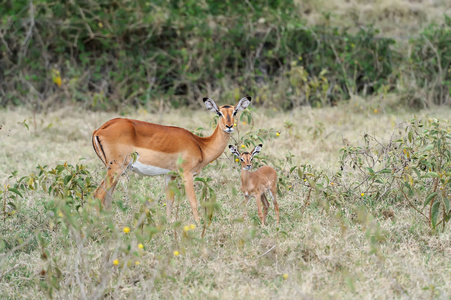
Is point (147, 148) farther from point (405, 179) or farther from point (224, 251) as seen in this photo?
point (405, 179)

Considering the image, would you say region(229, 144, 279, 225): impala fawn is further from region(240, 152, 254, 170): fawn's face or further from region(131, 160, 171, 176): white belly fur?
region(131, 160, 171, 176): white belly fur

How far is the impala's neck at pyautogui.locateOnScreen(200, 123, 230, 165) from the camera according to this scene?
17.5 feet

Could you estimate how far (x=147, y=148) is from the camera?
5113mm

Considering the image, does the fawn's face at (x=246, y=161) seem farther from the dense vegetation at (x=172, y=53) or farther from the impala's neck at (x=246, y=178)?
the dense vegetation at (x=172, y=53)

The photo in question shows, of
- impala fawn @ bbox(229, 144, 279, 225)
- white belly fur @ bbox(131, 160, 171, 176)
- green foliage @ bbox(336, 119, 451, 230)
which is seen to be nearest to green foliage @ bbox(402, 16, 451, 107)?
green foliage @ bbox(336, 119, 451, 230)

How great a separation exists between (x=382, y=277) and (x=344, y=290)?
0.34m

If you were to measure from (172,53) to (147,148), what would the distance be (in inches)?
259

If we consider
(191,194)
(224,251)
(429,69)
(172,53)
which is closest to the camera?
(224,251)

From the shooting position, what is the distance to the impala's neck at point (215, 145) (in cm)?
532

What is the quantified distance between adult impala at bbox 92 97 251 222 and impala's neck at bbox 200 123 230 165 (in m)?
0.03

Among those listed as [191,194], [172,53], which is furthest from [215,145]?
[172,53]

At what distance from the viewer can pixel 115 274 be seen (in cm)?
415

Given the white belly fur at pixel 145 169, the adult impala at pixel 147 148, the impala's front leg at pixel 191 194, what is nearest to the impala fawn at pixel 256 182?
the adult impala at pixel 147 148

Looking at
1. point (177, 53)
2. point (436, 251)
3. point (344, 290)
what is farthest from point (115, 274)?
point (177, 53)
